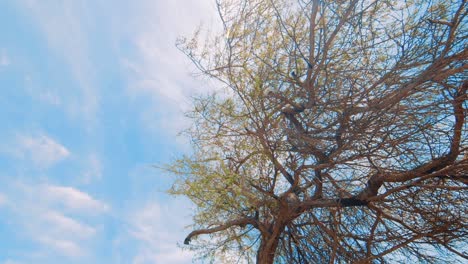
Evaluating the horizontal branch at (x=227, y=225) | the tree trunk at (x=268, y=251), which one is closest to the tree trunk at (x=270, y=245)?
the tree trunk at (x=268, y=251)

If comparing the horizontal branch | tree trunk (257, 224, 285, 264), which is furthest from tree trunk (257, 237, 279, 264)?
the horizontal branch

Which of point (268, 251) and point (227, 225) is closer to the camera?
point (268, 251)

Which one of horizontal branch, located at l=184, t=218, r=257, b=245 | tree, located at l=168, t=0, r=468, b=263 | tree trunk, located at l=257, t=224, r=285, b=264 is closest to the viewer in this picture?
tree, located at l=168, t=0, r=468, b=263

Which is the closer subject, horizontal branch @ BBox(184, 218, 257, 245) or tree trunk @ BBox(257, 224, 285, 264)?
tree trunk @ BBox(257, 224, 285, 264)

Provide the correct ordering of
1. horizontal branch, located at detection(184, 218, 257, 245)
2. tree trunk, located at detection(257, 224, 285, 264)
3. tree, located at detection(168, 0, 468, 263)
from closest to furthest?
tree, located at detection(168, 0, 468, 263) → tree trunk, located at detection(257, 224, 285, 264) → horizontal branch, located at detection(184, 218, 257, 245)

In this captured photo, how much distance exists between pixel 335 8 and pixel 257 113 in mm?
1141

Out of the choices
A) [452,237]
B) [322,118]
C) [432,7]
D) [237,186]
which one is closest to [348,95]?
[322,118]

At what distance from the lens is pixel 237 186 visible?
3.71 meters

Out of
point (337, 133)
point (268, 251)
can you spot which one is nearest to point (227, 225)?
point (268, 251)

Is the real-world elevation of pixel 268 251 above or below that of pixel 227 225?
below

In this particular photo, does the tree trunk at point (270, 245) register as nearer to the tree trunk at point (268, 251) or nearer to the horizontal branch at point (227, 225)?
the tree trunk at point (268, 251)

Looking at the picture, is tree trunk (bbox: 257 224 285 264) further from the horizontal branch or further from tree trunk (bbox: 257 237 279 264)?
the horizontal branch

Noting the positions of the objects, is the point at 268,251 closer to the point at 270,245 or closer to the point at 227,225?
the point at 270,245

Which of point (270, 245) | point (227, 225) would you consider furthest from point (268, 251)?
point (227, 225)
